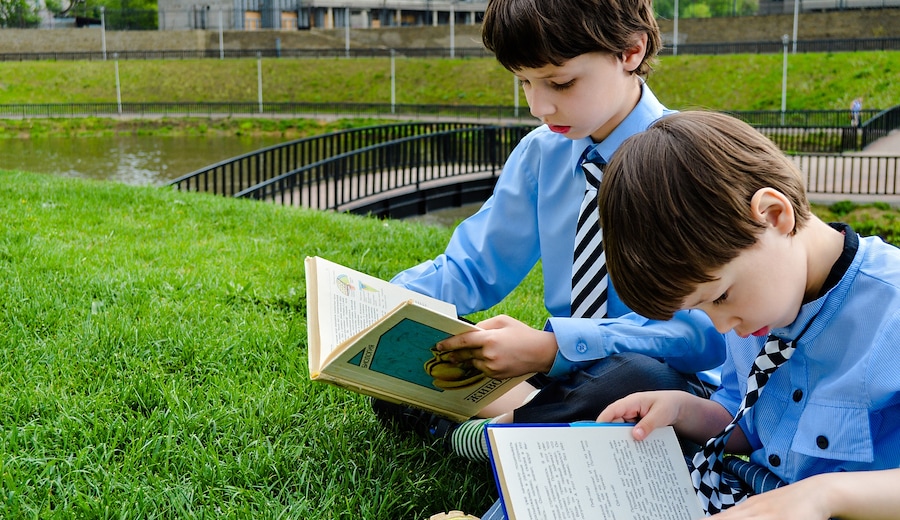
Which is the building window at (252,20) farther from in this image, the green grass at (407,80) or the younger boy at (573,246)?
the younger boy at (573,246)

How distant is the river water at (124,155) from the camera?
25469mm

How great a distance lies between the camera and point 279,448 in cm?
240

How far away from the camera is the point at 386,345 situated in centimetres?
200

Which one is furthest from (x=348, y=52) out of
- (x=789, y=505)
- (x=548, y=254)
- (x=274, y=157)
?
(x=789, y=505)

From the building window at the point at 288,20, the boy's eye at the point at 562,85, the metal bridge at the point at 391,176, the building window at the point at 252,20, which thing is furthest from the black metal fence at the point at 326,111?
the boy's eye at the point at 562,85

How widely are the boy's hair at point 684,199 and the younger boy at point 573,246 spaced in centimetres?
56

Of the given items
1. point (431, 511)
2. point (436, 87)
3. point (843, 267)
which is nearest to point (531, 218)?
point (431, 511)

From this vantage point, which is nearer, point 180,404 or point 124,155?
point 180,404

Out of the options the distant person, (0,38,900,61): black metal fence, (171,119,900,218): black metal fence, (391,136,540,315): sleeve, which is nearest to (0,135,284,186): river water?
(171,119,900,218): black metal fence

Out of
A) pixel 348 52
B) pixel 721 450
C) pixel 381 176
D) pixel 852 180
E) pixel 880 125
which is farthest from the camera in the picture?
pixel 348 52

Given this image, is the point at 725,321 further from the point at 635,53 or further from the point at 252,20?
the point at 252,20

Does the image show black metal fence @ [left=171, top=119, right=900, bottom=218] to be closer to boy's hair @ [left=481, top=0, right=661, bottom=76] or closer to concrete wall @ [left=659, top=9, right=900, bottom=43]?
boy's hair @ [left=481, top=0, right=661, bottom=76]

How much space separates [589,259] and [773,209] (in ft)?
2.76

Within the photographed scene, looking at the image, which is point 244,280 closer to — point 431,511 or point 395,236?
point 395,236
